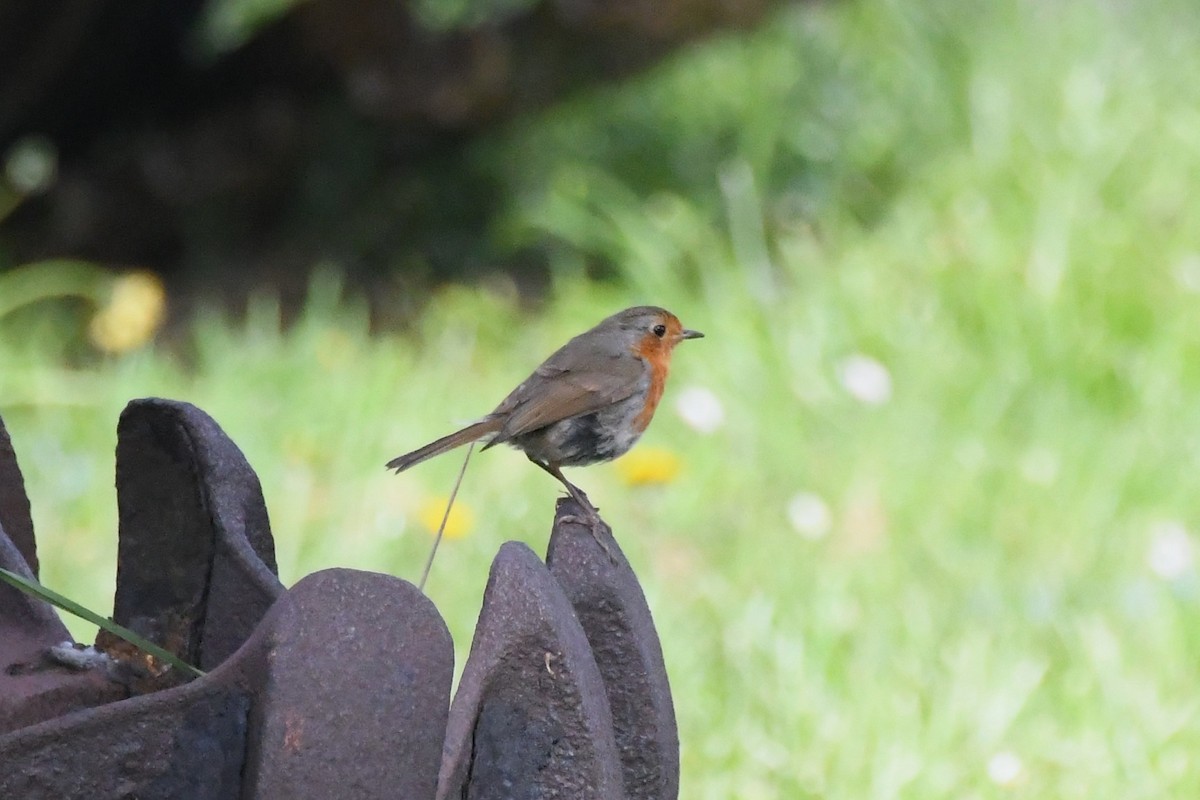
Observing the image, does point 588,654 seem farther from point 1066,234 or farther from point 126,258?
point 126,258

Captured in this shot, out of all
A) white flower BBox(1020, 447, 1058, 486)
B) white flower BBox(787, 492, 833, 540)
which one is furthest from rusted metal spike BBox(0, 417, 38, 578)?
white flower BBox(1020, 447, 1058, 486)

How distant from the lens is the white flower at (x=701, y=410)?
15.0ft

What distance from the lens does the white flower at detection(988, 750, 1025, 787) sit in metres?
2.86

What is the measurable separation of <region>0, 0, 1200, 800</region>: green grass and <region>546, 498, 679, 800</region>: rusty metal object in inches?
59.9

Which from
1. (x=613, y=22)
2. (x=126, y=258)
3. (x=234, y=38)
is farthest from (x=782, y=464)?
(x=126, y=258)

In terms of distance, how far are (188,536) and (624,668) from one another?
424 millimetres

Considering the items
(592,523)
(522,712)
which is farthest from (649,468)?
(522,712)

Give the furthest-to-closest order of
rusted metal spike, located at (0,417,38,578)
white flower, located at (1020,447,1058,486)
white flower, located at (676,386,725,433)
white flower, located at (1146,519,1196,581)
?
white flower, located at (676,386,725,433) → white flower, located at (1020,447,1058,486) → white flower, located at (1146,519,1196,581) → rusted metal spike, located at (0,417,38,578)

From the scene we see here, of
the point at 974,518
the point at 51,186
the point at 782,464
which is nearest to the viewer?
the point at 974,518

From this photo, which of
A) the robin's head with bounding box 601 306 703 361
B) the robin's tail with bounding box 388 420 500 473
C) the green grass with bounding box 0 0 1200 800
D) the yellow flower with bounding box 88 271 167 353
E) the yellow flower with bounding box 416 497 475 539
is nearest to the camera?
the robin's tail with bounding box 388 420 500 473

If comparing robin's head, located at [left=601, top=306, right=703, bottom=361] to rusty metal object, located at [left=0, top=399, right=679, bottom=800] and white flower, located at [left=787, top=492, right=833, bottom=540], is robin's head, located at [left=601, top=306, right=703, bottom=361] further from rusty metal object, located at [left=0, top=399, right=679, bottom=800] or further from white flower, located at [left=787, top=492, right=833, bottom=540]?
rusty metal object, located at [left=0, top=399, right=679, bottom=800]

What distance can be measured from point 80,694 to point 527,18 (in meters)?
4.22

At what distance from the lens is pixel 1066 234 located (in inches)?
204

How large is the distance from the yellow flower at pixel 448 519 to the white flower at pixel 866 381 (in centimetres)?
120
